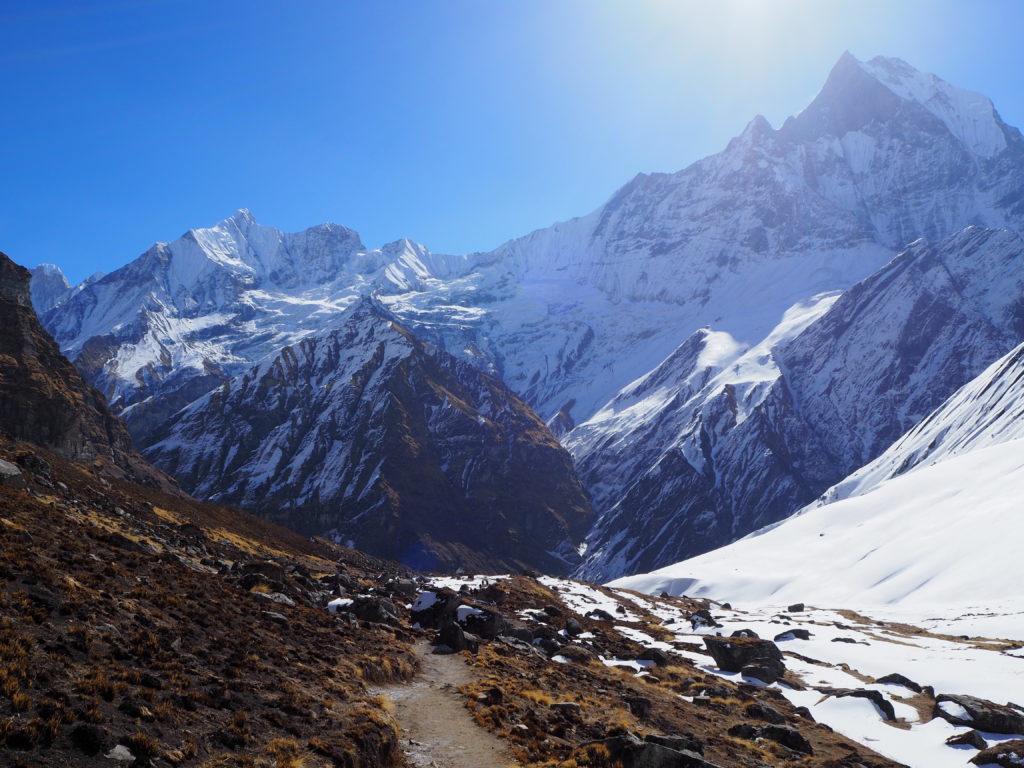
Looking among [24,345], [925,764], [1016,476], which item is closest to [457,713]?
[925,764]

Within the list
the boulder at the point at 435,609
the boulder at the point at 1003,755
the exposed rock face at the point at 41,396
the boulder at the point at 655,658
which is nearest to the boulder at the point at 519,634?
the boulder at the point at 435,609

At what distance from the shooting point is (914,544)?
377ft

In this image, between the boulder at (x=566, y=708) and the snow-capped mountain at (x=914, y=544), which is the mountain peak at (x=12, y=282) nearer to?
the snow-capped mountain at (x=914, y=544)

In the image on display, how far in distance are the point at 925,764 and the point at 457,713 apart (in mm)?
22133

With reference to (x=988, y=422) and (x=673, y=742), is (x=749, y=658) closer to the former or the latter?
(x=673, y=742)

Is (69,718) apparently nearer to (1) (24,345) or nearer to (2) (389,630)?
(2) (389,630)

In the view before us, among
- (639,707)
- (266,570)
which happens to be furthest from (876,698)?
(266,570)

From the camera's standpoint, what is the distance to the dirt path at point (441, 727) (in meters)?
20.8

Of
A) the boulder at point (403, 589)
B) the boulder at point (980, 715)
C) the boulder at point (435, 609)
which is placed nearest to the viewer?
the boulder at point (980, 715)

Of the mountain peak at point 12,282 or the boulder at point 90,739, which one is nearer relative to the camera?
the boulder at point 90,739

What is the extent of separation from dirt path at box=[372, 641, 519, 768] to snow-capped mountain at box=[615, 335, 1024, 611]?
76.8 metres

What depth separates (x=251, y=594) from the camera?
3284cm

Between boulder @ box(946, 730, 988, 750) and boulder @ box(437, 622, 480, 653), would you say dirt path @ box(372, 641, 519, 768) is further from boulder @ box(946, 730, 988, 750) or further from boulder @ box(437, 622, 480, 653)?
boulder @ box(946, 730, 988, 750)

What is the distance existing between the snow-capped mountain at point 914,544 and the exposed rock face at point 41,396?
387ft
